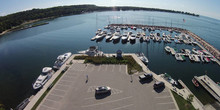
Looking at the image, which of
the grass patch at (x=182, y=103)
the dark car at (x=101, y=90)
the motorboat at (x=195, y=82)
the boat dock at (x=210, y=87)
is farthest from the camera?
the motorboat at (x=195, y=82)

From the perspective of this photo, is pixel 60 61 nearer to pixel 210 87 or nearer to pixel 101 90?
pixel 101 90

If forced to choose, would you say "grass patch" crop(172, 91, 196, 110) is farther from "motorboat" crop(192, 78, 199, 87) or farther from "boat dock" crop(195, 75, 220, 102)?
"motorboat" crop(192, 78, 199, 87)

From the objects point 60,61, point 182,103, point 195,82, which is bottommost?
point 195,82

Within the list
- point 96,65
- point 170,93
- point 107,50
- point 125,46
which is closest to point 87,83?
point 96,65

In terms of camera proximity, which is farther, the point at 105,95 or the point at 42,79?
the point at 42,79

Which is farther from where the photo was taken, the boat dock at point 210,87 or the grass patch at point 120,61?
the grass patch at point 120,61

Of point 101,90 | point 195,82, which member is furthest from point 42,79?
point 195,82

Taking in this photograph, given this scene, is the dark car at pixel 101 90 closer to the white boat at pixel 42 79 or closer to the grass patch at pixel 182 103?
the grass patch at pixel 182 103

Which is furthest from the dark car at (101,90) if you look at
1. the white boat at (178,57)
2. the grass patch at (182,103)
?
the white boat at (178,57)

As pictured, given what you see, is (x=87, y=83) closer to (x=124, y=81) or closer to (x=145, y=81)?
(x=124, y=81)
